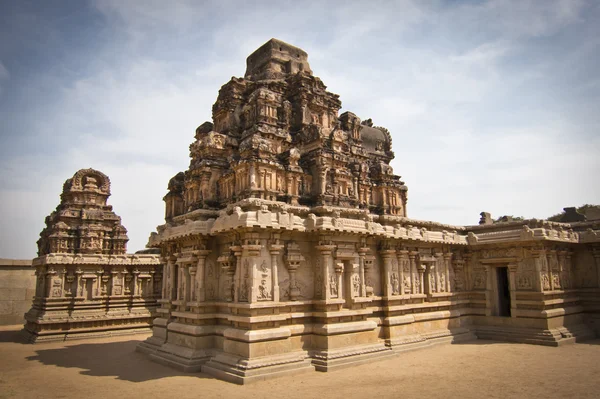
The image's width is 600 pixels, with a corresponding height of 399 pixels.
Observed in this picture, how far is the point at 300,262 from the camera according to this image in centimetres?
1362

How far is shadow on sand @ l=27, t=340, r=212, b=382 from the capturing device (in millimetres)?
12680

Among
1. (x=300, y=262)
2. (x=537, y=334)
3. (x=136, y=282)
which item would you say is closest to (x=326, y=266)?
(x=300, y=262)

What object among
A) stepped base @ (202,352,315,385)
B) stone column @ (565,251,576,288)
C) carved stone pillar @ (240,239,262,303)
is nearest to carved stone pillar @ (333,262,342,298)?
stepped base @ (202,352,315,385)

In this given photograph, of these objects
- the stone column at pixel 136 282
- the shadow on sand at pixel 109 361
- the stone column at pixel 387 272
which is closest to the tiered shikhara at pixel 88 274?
the stone column at pixel 136 282

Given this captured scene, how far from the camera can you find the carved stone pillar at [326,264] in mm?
13547

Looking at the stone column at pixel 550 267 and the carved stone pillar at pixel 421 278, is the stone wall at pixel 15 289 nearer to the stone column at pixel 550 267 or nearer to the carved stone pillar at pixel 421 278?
the carved stone pillar at pixel 421 278

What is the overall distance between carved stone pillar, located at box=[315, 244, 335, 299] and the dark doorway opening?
9.79 meters

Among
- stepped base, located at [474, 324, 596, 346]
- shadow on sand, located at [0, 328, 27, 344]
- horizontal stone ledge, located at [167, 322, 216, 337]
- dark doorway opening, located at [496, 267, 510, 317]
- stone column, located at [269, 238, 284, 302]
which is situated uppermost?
stone column, located at [269, 238, 284, 302]

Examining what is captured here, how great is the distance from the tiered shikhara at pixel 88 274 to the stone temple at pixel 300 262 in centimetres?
8

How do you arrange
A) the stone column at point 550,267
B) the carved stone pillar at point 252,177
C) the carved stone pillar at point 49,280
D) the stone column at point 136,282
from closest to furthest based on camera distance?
the carved stone pillar at point 252,177 < the stone column at point 550,267 < the carved stone pillar at point 49,280 < the stone column at point 136,282

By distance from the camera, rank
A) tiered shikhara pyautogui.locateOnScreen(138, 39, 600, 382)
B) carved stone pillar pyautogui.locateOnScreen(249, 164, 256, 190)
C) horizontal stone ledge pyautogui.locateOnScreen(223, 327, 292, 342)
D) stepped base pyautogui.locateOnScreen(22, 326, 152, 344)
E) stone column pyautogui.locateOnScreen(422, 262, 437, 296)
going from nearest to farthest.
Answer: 1. horizontal stone ledge pyautogui.locateOnScreen(223, 327, 292, 342)
2. tiered shikhara pyautogui.locateOnScreen(138, 39, 600, 382)
3. carved stone pillar pyautogui.locateOnScreen(249, 164, 256, 190)
4. stone column pyautogui.locateOnScreen(422, 262, 437, 296)
5. stepped base pyautogui.locateOnScreen(22, 326, 152, 344)

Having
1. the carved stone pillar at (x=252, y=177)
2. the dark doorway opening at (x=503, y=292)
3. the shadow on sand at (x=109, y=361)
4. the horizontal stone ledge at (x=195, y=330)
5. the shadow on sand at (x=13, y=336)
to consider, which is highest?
the carved stone pillar at (x=252, y=177)

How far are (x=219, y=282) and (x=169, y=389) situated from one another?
12.9ft

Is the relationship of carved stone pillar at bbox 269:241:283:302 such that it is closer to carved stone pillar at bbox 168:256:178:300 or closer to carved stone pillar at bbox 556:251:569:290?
carved stone pillar at bbox 168:256:178:300
